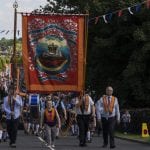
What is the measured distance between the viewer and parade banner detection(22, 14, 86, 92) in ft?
72.9

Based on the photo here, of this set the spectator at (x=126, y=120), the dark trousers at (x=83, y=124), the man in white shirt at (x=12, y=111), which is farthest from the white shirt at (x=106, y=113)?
the spectator at (x=126, y=120)

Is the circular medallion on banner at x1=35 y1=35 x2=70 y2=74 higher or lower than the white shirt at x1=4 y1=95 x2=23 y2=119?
higher

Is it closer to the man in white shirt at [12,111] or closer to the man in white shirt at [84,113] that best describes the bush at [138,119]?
the man in white shirt at [84,113]

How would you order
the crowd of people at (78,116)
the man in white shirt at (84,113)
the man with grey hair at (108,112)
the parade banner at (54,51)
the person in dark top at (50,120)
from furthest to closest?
1. the man in white shirt at (84,113)
2. the parade banner at (54,51)
3. the man with grey hair at (108,112)
4. the crowd of people at (78,116)
5. the person in dark top at (50,120)

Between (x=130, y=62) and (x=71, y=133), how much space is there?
13.8 metres

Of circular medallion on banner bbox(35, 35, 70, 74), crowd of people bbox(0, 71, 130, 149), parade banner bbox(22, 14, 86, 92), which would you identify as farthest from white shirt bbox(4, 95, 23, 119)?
circular medallion on banner bbox(35, 35, 70, 74)

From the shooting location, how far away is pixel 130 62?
150 ft

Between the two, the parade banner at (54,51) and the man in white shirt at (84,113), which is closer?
the parade banner at (54,51)

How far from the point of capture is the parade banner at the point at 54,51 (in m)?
22.2

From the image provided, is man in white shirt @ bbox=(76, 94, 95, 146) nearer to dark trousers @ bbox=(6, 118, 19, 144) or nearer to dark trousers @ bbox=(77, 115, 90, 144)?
dark trousers @ bbox=(77, 115, 90, 144)

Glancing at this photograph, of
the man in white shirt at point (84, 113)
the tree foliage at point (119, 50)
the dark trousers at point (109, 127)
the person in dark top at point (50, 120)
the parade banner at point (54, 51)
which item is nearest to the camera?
the person in dark top at point (50, 120)

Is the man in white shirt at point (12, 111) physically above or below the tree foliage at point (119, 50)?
below

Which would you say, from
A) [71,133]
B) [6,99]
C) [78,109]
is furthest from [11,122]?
[71,133]

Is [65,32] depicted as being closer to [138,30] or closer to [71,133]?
[71,133]
